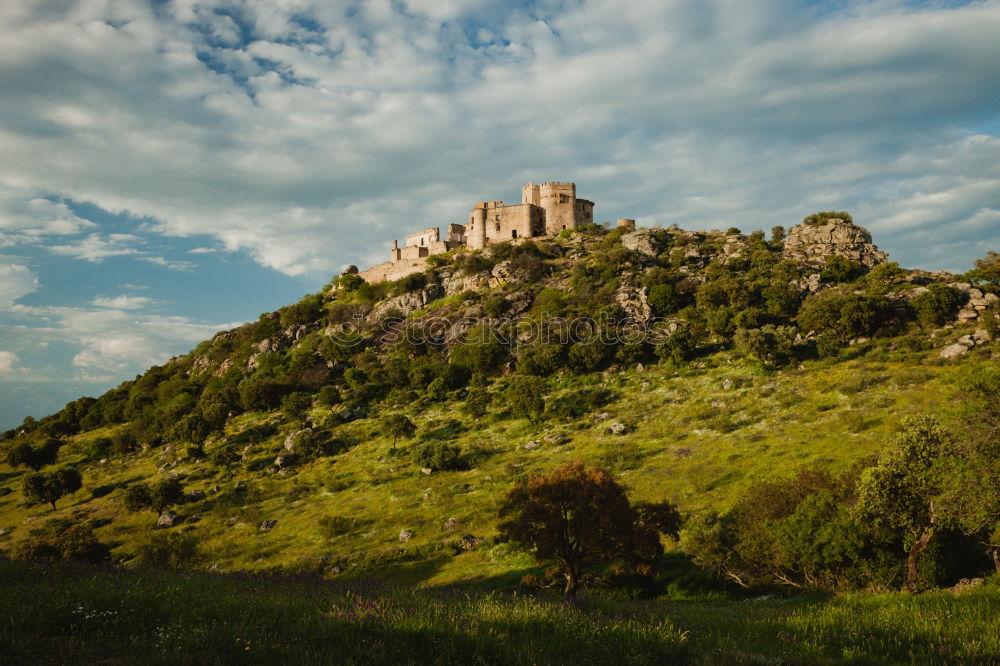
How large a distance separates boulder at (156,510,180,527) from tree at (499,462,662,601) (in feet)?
125

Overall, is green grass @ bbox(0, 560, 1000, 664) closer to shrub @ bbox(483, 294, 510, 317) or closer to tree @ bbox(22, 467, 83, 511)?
tree @ bbox(22, 467, 83, 511)

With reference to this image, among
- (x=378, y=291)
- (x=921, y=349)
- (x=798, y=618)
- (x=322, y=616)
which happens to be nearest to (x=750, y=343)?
(x=921, y=349)

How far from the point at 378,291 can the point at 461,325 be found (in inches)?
1166

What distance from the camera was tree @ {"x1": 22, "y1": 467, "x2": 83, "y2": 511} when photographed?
54.4 metres

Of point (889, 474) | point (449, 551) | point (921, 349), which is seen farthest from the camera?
point (921, 349)

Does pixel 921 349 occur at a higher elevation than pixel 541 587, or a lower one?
higher

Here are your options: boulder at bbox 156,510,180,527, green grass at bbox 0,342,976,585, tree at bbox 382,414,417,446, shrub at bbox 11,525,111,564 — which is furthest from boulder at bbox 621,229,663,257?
shrub at bbox 11,525,111,564

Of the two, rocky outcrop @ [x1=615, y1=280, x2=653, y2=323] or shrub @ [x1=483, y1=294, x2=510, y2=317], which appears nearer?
rocky outcrop @ [x1=615, y1=280, x2=653, y2=323]

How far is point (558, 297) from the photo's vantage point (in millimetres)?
88312

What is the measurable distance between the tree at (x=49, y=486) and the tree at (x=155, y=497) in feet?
40.6

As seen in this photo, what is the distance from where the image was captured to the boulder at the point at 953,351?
171 ft

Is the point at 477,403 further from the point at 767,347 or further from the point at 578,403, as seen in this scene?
the point at 767,347

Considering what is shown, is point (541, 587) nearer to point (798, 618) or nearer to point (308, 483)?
point (798, 618)

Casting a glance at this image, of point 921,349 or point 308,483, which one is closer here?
point 308,483
